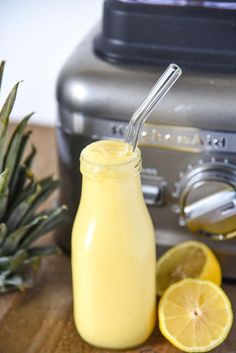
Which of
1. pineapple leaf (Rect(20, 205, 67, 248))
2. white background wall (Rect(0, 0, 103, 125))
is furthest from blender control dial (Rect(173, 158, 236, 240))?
white background wall (Rect(0, 0, 103, 125))

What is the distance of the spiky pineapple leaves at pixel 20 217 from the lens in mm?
697

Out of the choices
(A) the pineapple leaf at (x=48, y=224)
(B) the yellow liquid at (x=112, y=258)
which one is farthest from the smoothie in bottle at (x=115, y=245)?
(A) the pineapple leaf at (x=48, y=224)

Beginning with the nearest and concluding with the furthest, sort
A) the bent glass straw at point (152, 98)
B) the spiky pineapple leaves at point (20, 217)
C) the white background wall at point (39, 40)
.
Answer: the bent glass straw at point (152, 98) < the spiky pineapple leaves at point (20, 217) < the white background wall at point (39, 40)

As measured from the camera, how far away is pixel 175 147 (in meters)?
0.69

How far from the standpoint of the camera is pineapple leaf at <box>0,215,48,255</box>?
2.32 ft

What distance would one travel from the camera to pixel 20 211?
0.72 m

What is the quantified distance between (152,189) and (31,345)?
8.3 inches

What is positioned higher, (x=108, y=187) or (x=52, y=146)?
(x=108, y=187)

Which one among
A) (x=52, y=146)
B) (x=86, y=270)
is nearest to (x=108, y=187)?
(x=86, y=270)

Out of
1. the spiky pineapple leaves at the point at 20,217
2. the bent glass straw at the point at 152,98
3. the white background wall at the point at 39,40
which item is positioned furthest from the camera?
the white background wall at the point at 39,40

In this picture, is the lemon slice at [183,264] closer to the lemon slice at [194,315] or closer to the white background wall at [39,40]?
the lemon slice at [194,315]

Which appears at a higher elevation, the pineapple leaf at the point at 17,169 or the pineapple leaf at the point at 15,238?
the pineapple leaf at the point at 17,169

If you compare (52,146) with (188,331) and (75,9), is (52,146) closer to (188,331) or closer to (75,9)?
(75,9)

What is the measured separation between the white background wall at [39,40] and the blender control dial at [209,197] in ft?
1.23
